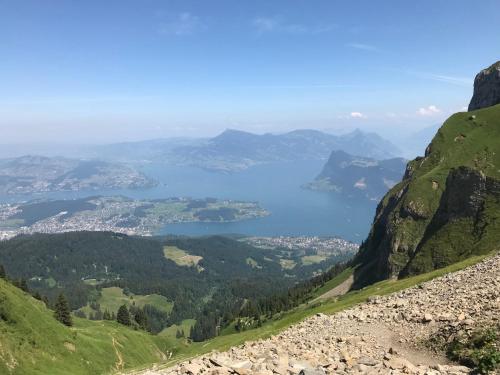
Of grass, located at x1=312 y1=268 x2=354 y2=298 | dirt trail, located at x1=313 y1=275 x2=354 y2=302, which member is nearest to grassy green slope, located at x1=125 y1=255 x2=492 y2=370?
dirt trail, located at x1=313 y1=275 x2=354 y2=302

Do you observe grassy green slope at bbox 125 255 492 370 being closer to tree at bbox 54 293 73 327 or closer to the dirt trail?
tree at bbox 54 293 73 327

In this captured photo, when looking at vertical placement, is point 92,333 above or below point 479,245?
below

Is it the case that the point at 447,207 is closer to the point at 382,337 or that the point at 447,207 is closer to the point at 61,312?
the point at 382,337

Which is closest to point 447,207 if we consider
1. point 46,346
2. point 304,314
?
point 304,314

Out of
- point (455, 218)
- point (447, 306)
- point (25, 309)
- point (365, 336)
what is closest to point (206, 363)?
point (365, 336)

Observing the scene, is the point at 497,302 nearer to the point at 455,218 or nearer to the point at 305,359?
the point at 305,359

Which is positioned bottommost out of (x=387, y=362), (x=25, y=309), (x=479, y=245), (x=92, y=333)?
(x=92, y=333)

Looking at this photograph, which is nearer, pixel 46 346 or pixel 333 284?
pixel 46 346
